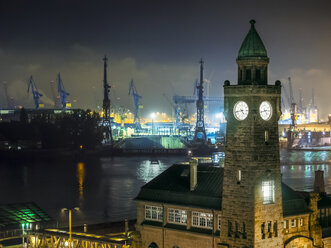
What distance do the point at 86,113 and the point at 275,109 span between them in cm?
15003

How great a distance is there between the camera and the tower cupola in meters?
24.2

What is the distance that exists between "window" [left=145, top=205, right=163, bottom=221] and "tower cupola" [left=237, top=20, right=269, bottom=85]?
25.0ft

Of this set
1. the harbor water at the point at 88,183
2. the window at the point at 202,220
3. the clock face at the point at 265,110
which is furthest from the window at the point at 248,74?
the harbor water at the point at 88,183

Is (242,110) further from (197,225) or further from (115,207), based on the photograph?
(115,207)

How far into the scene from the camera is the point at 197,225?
89.0 ft

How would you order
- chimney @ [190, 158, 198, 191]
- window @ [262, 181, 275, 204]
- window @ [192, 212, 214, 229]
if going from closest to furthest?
window @ [262, 181, 275, 204] < window @ [192, 212, 214, 229] < chimney @ [190, 158, 198, 191]

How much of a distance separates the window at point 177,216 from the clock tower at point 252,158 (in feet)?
10.6

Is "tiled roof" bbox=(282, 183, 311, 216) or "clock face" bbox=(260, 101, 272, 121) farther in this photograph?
"tiled roof" bbox=(282, 183, 311, 216)

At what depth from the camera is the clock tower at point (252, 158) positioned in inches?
931

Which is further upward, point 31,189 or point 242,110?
point 242,110

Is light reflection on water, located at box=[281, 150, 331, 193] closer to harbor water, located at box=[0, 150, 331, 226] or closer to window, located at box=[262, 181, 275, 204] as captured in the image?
harbor water, located at box=[0, 150, 331, 226]

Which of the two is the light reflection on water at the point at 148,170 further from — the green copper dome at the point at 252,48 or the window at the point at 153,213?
the green copper dome at the point at 252,48

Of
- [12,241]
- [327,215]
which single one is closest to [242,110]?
[327,215]

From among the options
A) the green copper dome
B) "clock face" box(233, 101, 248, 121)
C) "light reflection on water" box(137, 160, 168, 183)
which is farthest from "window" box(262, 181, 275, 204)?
"light reflection on water" box(137, 160, 168, 183)
